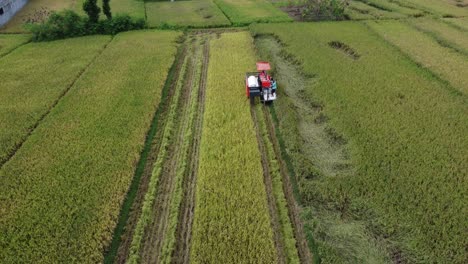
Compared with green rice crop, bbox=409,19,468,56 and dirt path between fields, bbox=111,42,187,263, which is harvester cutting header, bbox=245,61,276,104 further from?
green rice crop, bbox=409,19,468,56

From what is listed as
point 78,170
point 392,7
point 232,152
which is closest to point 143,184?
point 78,170

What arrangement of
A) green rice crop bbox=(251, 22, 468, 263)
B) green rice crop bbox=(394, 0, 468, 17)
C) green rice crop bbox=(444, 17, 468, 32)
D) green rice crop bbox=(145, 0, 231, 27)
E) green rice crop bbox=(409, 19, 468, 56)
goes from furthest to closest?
1. green rice crop bbox=(394, 0, 468, 17)
2. green rice crop bbox=(145, 0, 231, 27)
3. green rice crop bbox=(444, 17, 468, 32)
4. green rice crop bbox=(409, 19, 468, 56)
5. green rice crop bbox=(251, 22, 468, 263)

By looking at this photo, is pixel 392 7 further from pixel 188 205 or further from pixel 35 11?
pixel 35 11

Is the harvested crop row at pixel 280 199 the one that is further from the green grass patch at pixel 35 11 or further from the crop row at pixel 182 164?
the green grass patch at pixel 35 11

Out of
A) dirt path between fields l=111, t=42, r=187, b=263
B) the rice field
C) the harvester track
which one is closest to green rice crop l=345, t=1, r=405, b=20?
the rice field

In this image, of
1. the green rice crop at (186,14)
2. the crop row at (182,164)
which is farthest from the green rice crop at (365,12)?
the crop row at (182,164)
